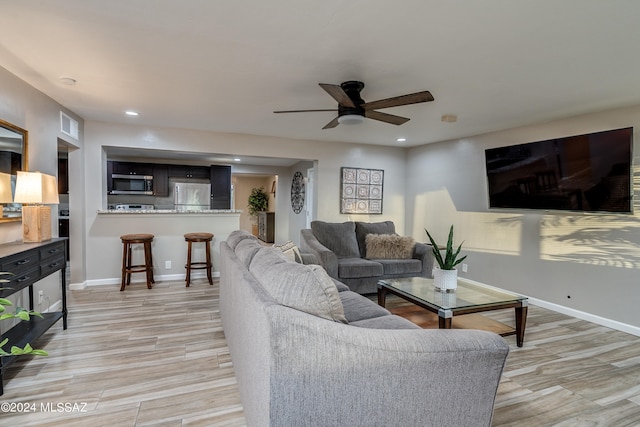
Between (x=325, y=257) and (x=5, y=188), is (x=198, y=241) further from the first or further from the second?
(x=5, y=188)

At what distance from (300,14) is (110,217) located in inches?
159

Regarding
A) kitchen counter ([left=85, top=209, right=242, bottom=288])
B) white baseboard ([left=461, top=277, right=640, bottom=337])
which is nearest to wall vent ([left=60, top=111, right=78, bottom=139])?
kitchen counter ([left=85, top=209, right=242, bottom=288])

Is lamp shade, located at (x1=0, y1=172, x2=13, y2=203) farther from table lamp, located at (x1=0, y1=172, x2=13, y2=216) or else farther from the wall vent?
the wall vent

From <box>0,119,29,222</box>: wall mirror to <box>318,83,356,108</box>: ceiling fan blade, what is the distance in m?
2.51

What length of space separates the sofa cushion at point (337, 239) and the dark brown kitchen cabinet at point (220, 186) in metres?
3.76

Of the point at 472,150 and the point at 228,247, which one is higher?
the point at 472,150

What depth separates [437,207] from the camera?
545 cm

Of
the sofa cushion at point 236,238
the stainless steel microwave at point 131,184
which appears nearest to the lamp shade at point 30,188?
the sofa cushion at point 236,238

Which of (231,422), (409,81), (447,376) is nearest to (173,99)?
(409,81)

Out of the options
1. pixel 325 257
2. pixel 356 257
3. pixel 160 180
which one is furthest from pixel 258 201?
pixel 325 257

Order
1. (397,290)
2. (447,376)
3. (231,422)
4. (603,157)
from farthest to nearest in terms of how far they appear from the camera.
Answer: (603,157) < (397,290) < (231,422) < (447,376)

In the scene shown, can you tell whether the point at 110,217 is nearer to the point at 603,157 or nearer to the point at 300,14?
the point at 300,14

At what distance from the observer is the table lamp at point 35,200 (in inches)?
97.7

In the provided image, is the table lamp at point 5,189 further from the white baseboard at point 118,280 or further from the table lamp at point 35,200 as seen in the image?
the white baseboard at point 118,280
